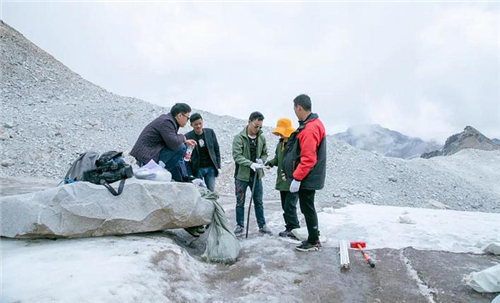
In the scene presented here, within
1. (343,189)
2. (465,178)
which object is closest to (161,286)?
(343,189)

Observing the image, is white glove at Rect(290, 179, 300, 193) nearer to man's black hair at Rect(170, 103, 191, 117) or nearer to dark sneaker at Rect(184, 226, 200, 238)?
dark sneaker at Rect(184, 226, 200, 238)

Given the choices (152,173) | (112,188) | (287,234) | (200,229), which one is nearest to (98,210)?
(112,188)

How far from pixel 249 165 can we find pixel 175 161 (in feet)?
3.61

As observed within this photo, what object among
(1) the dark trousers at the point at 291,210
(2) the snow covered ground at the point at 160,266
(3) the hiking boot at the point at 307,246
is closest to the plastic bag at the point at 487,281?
(2) the snow covered ground at the point at 160,266

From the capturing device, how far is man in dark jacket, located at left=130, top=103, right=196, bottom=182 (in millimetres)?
5055

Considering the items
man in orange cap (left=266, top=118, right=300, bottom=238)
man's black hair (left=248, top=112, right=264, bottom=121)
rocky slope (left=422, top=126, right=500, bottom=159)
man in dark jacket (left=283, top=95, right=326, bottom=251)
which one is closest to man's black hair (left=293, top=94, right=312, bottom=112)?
man in dark jacket (left=283, top=95, right=326, bottom=251)

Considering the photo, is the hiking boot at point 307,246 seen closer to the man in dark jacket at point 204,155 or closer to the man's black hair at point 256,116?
the man's black hair at point 256,116

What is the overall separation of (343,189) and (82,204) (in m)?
12.1

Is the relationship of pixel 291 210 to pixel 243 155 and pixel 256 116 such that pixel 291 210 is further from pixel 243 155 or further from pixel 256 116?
pixel 256 116

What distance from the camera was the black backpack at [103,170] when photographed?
4.43 metres

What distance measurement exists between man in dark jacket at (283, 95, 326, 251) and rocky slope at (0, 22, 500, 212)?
24.0ft

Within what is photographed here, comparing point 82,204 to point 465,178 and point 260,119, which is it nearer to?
point 260,119

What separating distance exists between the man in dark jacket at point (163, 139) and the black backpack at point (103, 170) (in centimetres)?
45

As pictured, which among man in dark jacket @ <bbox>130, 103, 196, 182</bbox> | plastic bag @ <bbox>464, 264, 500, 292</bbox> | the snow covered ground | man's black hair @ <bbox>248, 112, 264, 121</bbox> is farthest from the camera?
man's black hair @ <bbox>248, 112, 264, 121</bbox>
